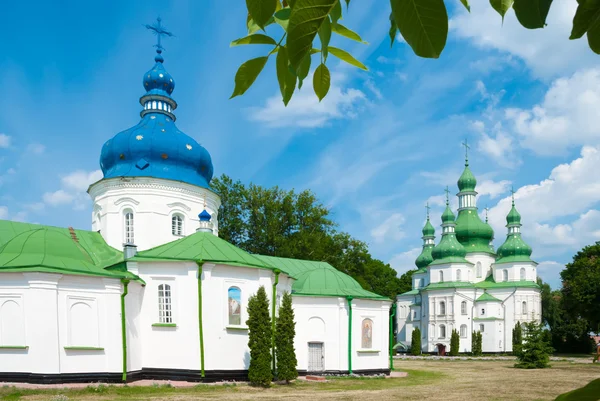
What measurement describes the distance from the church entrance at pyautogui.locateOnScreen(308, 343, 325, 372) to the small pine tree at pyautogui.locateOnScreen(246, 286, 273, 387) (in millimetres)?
4542

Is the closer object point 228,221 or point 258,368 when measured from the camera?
point 258,368

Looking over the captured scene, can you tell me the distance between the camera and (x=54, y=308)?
1684cm

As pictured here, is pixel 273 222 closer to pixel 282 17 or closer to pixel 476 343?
pixel 476 343

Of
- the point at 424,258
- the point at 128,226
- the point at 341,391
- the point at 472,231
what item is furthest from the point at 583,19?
the point at 424,258

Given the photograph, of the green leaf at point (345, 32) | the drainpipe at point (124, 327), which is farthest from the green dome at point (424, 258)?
the green leaf at point (345, 32)

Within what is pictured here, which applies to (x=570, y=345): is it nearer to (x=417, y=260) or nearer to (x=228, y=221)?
(x=417, y=260)

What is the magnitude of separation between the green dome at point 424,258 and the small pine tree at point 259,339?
46.8m

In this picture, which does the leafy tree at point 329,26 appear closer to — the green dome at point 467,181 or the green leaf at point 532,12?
the green leaf at point 532,12

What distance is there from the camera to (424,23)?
80 cm

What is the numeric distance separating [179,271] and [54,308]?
432 centimetres

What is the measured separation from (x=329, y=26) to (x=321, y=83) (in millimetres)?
311

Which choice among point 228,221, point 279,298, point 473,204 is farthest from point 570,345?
point 279,298

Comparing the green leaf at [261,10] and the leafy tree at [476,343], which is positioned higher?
the green leaf at [261,10]

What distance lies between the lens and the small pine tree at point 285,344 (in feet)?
64.4
